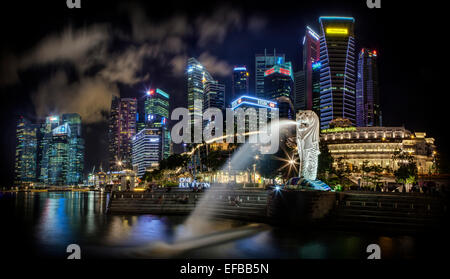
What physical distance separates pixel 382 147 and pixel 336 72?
82756mm

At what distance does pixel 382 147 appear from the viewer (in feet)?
331

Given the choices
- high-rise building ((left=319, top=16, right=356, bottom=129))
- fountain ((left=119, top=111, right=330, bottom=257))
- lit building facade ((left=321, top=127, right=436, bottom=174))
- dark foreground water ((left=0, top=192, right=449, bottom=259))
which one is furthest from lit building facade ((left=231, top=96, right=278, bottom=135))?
dark foreground water ((left=0, top=192, right=449, bottom=259))

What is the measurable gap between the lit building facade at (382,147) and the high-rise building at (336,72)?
Answer: 196ft

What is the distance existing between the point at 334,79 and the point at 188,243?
166 meters

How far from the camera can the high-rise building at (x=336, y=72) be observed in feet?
563

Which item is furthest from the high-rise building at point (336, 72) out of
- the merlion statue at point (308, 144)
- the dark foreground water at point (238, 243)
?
the dark foreground water at point (238, 243)

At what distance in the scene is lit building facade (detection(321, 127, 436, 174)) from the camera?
9788cm

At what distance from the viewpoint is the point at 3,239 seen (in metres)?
28.0

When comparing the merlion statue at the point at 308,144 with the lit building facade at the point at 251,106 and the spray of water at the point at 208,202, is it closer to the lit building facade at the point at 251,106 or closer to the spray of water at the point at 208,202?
the spray of water at the point at 208,202

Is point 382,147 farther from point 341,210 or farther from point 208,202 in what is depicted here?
point 341,210

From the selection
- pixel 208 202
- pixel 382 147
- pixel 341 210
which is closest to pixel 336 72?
pixel 382 147

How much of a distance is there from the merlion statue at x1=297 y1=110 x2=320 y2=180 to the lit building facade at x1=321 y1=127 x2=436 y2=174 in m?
69.4
